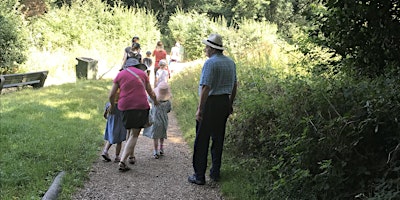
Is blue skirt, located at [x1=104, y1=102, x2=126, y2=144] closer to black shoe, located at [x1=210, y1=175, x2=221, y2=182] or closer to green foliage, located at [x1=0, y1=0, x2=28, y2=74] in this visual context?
black shoe, located at [x1=210, y1=175, x2=221, y2=182]

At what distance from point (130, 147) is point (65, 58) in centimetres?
1299

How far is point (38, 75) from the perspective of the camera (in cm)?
1351

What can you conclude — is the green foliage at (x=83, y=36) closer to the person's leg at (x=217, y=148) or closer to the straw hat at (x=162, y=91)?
the straw hat at (x=162, y=91)

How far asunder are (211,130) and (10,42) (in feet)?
38.9

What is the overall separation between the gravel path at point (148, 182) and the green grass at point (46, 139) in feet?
0.73

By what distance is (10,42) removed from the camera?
14.5 m

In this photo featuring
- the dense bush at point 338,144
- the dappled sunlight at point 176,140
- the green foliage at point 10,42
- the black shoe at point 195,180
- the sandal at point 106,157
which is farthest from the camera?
the green foliage at point 10,42

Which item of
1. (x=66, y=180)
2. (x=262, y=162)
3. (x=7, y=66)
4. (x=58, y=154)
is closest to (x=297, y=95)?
(x=262, y=162)

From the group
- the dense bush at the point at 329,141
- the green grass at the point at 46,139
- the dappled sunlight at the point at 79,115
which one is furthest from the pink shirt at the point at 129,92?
the dappled sunlight at the point at 79,115

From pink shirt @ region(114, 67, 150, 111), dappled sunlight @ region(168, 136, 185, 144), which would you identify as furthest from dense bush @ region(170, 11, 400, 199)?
dappled sunlight @ region(168, 136, 185, 144)

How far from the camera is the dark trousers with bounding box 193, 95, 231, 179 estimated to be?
5238 mm

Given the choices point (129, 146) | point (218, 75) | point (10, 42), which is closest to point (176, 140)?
point (129, 146)

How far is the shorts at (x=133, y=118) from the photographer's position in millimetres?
5731

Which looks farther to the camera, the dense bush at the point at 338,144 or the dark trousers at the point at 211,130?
the dark trousers at the point at 211,130
